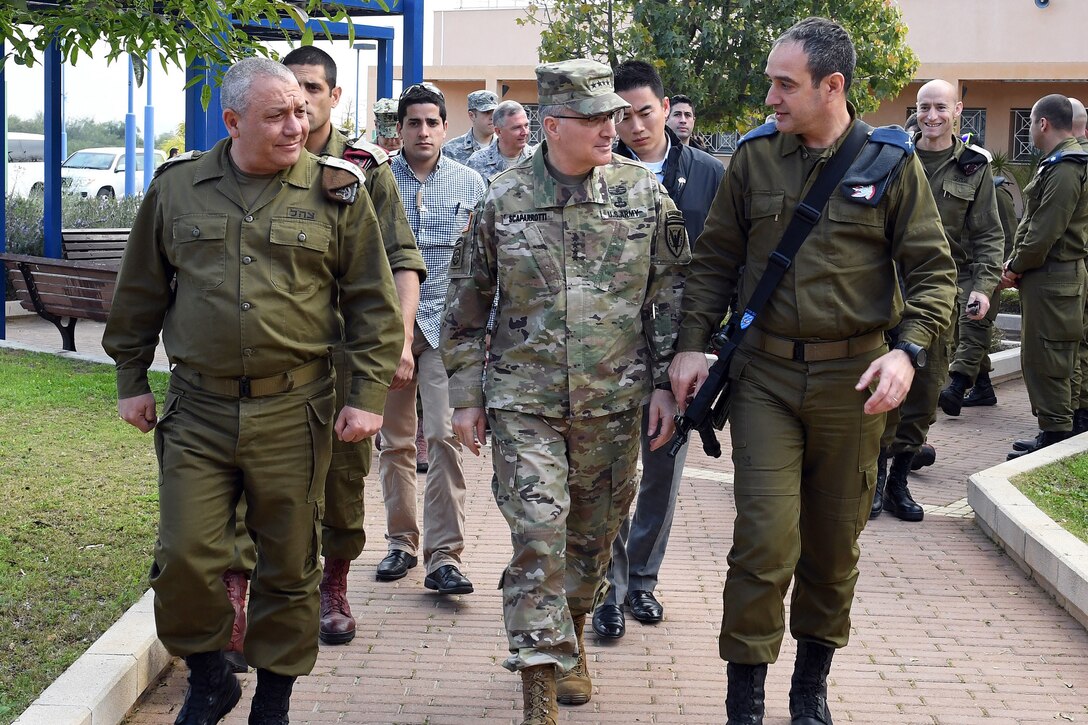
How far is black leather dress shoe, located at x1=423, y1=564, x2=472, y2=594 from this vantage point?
599 centimetres

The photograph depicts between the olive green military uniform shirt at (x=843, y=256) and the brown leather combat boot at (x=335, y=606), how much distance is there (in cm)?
185

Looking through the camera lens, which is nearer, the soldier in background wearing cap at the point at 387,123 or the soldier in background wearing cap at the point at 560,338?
the soldier in background wearing cap at the point at 560,338

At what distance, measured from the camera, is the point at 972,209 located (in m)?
7.73

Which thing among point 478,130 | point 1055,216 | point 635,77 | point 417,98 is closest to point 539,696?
point 635,77

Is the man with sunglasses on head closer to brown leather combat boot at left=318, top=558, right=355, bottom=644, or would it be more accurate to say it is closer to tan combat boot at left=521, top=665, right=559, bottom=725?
brown leather combat boot at left=318, top=558, right=355, bottom=644

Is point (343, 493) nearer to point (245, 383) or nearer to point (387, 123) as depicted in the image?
point (245, 383)

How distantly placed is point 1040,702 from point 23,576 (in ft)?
13.9

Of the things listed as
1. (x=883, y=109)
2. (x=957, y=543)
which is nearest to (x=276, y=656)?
(x=957, y=543)

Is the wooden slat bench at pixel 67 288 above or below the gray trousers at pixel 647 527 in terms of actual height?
above

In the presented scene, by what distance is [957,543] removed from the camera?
7.37 metres

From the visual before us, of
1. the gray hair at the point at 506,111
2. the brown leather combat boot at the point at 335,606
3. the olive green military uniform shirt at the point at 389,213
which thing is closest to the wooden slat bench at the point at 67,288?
the gray hair at the point at 506,111

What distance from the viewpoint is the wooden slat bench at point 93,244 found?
15039mm

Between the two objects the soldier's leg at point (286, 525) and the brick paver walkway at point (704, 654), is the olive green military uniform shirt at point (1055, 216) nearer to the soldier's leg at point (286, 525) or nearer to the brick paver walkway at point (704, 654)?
the brick paver walkway at point (704, 654)

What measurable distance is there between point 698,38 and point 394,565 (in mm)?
13090
